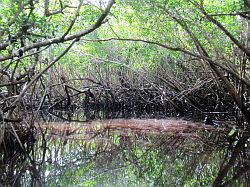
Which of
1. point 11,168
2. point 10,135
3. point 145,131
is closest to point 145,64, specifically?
point 145,131

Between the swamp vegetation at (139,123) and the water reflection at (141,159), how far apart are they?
1cm

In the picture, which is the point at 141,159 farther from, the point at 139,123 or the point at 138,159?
the point at 139,123

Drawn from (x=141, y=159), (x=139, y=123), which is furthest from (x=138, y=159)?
(x=139, y=123)

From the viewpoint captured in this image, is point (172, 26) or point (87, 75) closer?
point (172, 26)

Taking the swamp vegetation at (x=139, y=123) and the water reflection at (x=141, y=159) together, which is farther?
the swamp vegetation at (x=139, y=123)

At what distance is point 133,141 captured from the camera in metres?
6.10

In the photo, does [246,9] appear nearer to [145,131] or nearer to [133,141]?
[133,141]

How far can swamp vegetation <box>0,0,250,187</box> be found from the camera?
414 cm

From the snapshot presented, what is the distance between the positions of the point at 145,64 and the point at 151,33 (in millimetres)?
3619

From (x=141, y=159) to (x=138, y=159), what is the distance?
3 centimetres

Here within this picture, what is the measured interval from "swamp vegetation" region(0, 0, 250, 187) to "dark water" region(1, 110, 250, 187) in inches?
0.4

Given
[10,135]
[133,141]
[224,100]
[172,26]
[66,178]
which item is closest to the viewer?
[66,178]

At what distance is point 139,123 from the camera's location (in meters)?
8.65

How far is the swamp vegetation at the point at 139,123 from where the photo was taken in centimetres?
414
